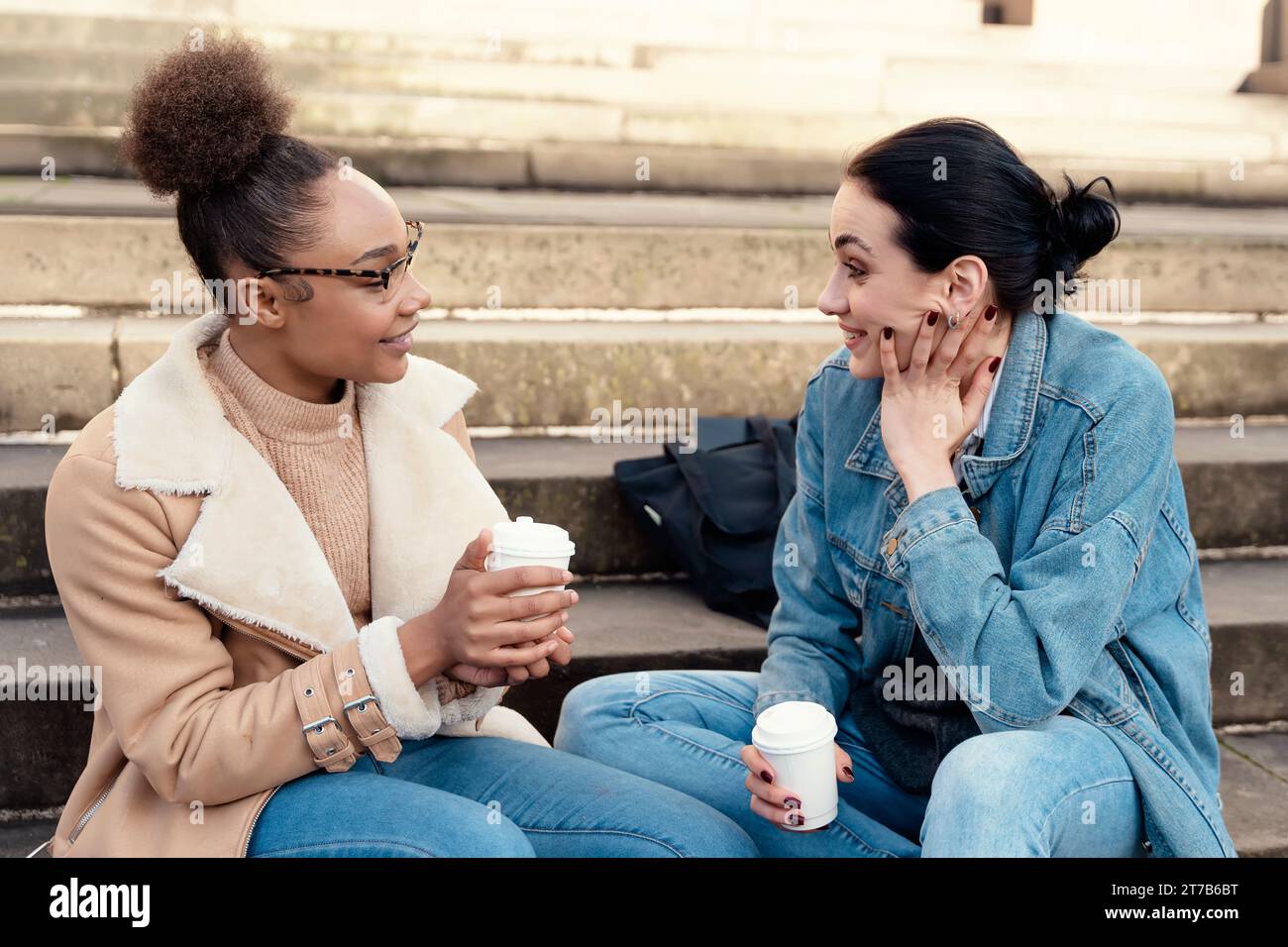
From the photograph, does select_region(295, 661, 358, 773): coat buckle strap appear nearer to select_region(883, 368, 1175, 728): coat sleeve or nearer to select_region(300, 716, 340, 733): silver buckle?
select_region(300, 716, 340, 733): silver buckle

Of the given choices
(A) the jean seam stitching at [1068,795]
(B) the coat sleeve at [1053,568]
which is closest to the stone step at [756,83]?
(B) the coat sleeve at [1053,568]

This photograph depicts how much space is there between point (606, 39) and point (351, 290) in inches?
187

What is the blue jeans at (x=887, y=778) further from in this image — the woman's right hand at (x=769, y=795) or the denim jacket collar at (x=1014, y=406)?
the denim jacket collar at (x=1014, y=406)

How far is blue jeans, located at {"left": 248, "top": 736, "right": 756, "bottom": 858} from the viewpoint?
6.04ft

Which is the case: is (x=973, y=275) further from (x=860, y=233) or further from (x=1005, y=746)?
(x=1005, y=746)

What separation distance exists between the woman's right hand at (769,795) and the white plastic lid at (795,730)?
41 mm

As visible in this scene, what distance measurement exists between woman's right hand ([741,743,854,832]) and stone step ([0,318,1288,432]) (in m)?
1.80

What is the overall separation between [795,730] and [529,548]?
48cm

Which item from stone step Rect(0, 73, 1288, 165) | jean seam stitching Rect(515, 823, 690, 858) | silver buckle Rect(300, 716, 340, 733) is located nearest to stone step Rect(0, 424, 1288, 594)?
jean seam stitching Rect(515, 823, 690, 858)

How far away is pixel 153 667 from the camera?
71.3 inches

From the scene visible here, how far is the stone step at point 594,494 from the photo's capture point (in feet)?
9.77

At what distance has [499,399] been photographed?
3.66m

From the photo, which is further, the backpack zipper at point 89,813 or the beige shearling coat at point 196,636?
the backpack zipper at point 89,813

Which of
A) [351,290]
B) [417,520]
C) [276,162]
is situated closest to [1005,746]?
[417,520]
